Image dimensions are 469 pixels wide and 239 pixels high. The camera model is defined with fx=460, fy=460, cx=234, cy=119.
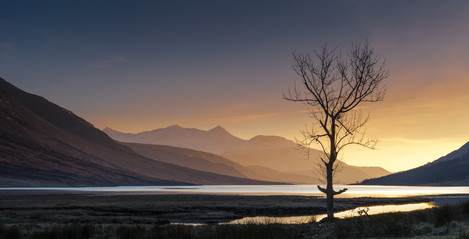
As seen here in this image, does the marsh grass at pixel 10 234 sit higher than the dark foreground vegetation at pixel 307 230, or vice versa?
the dark foreground vegetation at pixel 307 230

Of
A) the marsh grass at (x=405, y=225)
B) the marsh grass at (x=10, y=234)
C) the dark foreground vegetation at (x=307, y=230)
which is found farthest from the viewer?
the marsh grass at (x=10, y=234)

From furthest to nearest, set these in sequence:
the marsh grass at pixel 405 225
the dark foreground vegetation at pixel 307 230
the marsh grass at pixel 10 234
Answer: the marsh grass at pixel 10 234 → the marsh grass at pixel 405 225 → the dark foreground vegetation at pixel 307 230

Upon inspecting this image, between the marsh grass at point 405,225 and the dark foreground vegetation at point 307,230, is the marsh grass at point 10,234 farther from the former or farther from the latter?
the marsh grass at point 405,225

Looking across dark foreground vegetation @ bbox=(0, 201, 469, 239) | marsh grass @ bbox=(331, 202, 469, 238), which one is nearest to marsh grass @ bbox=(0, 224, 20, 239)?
dark foreground vegetation @ bbox=(0, 201, 469, 239)

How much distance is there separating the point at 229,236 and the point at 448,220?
Result: 11996 mm


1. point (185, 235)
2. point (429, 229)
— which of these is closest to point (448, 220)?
point (429, 229)

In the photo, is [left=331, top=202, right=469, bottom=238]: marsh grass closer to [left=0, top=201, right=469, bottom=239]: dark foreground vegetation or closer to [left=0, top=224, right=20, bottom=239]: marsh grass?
[left=0, top=201, right=469, bottom=239]: dark foreground vegetation

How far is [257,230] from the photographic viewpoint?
67.7 ft

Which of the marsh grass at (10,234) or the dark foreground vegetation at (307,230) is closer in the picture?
the dark foreground vegetation at (307,230)

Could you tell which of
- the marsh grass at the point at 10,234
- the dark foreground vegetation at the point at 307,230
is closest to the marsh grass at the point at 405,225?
the dark foreground vegetation at the point at 307,230

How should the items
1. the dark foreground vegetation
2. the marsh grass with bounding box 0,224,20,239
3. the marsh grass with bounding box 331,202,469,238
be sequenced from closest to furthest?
the dark foreground vegetation, the marsh grass with bounding box 331,202,469,238, the marsh grass with bounding box 0,224,20,239

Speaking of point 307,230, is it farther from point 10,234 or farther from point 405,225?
point 10,234

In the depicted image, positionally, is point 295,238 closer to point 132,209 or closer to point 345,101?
point 345,101

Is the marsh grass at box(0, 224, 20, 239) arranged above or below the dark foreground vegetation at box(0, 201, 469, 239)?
below
